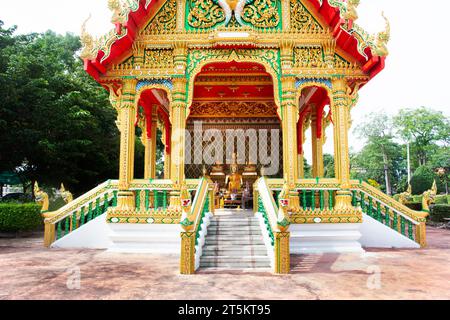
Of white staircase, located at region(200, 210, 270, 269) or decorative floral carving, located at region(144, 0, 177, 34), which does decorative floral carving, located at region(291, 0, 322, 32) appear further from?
white staircase, located at region(200, 210, 270, 269)

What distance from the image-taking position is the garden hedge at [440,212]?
646 inches

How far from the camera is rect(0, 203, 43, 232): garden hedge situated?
34.9 ft

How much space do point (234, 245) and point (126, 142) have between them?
3604mm

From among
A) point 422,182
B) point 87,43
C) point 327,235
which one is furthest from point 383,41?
point 422,182

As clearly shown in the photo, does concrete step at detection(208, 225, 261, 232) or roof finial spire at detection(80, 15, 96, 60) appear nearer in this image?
concrete step at detection(208, 225, 261, 232)

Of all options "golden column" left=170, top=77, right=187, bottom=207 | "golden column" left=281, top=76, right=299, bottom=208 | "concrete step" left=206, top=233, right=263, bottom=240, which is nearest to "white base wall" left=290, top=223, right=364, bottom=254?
"golden column" left=281, top=76, right=299, bottom=208

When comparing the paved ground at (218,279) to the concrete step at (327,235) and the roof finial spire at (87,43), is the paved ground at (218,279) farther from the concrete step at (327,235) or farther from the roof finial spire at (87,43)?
the roof finial spire at (87,43)

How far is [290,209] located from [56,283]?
4.85 meters

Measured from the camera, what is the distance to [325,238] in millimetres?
7418

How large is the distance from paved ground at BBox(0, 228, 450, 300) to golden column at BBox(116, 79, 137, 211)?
138 cm

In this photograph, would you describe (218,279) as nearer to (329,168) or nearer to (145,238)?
(145,238)

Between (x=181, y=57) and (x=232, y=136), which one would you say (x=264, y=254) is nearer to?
(x=181, y=57)

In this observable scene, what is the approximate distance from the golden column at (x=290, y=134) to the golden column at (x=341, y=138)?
98 cm
